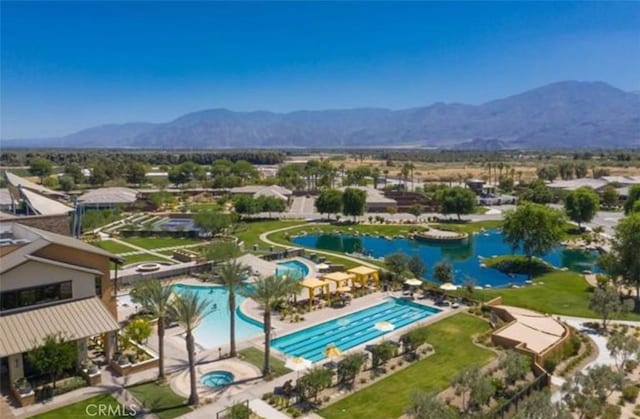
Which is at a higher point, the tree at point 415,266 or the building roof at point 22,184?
the building roof at point 22,184

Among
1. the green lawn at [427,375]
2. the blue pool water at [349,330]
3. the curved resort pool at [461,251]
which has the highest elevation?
the green lawn at [427,375]

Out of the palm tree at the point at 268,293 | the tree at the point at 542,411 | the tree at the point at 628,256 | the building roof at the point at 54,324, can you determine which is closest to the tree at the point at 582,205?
the tree at the point at 628,256

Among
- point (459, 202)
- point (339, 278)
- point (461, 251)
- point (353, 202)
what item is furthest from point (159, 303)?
point (459, 202)

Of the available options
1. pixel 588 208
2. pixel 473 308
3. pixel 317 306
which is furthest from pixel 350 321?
pixel 588 208

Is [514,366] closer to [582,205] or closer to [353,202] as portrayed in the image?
[353,202]

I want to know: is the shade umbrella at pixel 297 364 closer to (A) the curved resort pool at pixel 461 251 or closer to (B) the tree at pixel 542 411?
(B) the tree at pixel 542 411
